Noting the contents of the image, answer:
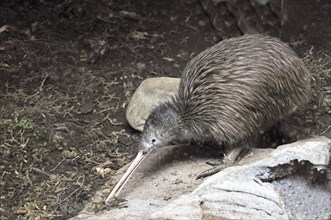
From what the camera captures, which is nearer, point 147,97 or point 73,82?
point 147,97

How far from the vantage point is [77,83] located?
572cm

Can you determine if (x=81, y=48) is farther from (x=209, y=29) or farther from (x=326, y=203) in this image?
(x=326, y=203)

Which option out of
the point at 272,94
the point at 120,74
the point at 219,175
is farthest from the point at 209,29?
the point at 219,175

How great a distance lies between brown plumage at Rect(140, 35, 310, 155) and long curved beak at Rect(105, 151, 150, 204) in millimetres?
66

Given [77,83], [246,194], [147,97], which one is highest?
[246,194]

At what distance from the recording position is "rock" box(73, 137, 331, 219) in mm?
3889

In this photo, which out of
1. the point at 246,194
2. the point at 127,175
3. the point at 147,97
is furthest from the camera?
the point at 147,97

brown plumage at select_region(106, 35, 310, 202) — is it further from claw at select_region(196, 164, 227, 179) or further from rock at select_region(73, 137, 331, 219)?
rock at select_region(73, 137, 331, 219)

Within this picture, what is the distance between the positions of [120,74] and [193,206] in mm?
2145

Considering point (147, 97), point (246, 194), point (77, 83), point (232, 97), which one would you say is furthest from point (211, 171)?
point (77, 83)

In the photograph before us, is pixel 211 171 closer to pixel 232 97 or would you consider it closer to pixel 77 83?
pixel 232 97

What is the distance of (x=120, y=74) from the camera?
5848mm

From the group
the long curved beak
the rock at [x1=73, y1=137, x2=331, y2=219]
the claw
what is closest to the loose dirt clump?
the long curved beak

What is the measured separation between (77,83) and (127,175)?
4.57ft
